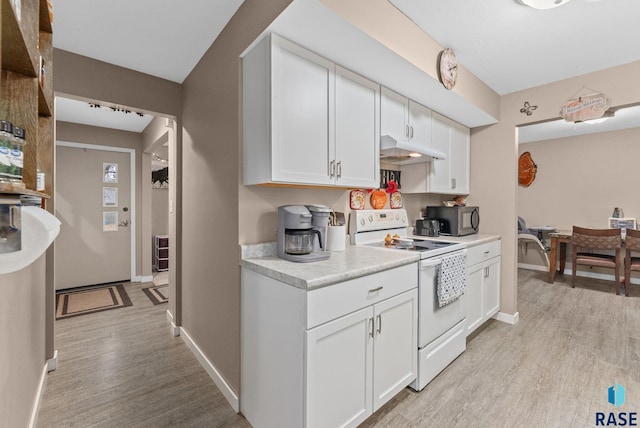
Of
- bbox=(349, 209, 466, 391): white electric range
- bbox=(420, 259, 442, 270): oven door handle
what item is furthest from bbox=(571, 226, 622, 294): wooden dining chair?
bbox=(420, 259, 442, 270): oven door handle

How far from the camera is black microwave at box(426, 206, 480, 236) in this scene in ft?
9.46

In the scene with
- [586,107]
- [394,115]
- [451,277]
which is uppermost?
[586,107]

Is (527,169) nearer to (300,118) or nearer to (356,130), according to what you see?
(356,130)

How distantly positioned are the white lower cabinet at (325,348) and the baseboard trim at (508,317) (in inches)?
73.3

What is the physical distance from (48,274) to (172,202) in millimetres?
1065

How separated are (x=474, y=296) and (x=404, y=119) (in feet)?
5.61

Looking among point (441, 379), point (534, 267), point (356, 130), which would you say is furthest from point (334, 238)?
point (534, 267)

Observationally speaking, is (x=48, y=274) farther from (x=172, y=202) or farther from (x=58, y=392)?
(x=172, y=202)

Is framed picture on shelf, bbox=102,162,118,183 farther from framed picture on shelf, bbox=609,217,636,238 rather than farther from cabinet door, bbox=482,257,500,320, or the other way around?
framed picture on shelf, bbox=609,217,636,238

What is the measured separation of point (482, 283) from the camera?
2.75m

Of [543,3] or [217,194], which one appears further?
[217,194]

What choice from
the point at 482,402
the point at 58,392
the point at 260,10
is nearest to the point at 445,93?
the point at 260,10

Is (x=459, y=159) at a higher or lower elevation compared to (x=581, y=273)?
higher

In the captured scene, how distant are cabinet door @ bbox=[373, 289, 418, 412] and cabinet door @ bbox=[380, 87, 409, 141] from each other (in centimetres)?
124
